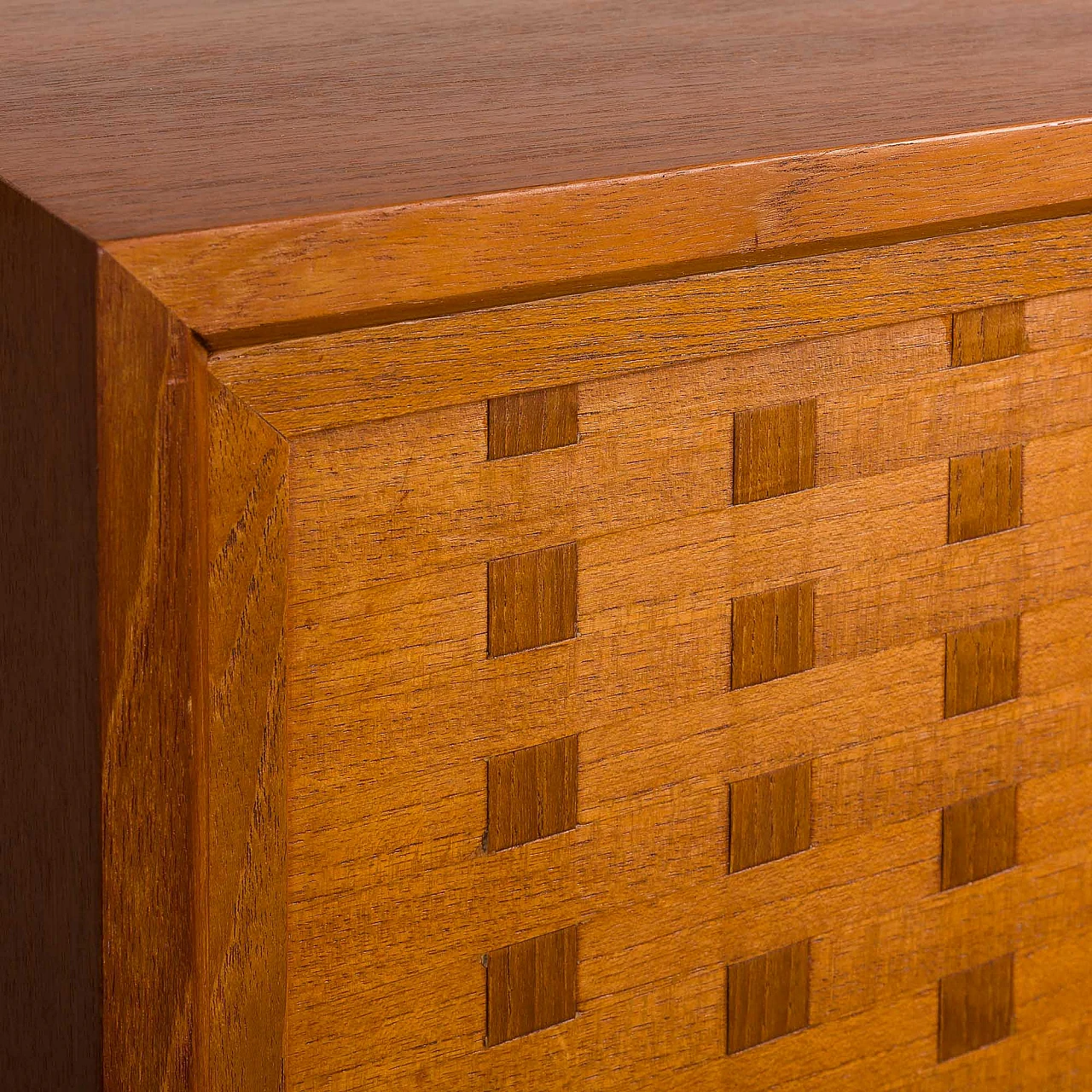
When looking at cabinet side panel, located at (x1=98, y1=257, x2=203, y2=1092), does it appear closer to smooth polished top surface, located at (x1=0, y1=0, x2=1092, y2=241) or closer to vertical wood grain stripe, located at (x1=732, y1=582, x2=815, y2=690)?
smooth polished top surface, located at (x1=0, y1=0, x2=1092, y2=241)

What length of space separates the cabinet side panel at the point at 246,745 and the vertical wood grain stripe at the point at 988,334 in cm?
21

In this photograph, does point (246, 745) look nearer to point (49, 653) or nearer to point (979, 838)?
point (49, 653)

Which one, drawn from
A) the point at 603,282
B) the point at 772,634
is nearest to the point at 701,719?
the point at 772,634

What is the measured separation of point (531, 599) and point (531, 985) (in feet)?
0.38

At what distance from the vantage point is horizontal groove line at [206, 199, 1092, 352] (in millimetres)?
376

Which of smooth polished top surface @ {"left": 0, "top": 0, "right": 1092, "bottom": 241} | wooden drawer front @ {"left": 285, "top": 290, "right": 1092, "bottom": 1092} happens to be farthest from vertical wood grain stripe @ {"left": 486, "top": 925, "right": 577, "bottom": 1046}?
smooth polished top surface @ {"left": 0, "top": 0, "right": 1092, "bottom": 241}

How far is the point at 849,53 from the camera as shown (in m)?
0.58

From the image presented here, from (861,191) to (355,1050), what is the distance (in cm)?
27

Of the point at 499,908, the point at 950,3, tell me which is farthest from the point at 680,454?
the point at 950,3

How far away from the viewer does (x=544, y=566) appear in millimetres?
447

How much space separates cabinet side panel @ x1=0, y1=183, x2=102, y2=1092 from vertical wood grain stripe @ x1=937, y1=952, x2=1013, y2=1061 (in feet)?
0.94

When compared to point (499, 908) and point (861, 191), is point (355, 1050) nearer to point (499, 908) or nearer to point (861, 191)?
point (499, 908)

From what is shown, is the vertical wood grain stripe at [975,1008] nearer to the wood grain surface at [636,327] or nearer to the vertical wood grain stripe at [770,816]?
the vertical wood grain stripe at [770,816]

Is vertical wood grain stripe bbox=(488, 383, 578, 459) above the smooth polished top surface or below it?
below
